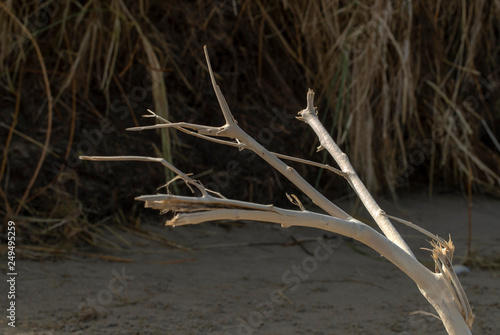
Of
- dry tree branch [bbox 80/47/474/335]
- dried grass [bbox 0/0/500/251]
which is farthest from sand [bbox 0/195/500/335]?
dry tree branch [bbox 80/47/474/335]

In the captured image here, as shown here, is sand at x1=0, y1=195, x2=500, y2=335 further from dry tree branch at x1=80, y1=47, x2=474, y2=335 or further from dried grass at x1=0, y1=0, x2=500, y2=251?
dry tree branch at x1=80, y1=47, x2=474, y2=335

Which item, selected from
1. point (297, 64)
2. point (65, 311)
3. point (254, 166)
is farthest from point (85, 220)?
point (297, 64)

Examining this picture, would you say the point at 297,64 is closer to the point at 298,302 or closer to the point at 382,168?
the point at 382,168

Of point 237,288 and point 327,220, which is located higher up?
point 327,220

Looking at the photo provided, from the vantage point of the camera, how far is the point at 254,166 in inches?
110

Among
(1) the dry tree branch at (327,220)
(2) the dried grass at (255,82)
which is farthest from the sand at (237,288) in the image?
(1) the dry tree branch at (327,220)

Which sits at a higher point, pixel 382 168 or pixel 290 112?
pixel 290 112

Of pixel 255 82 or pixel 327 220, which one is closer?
pixel 327 220

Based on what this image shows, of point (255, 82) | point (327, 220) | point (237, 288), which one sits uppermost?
point (327, 220)

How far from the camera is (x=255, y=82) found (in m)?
2.96

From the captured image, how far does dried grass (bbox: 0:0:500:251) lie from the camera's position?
2475 millimetres

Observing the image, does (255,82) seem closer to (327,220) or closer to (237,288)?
(237,288)

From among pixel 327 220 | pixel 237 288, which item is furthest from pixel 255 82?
pixel 327 220

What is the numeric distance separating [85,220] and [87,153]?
291 mm
